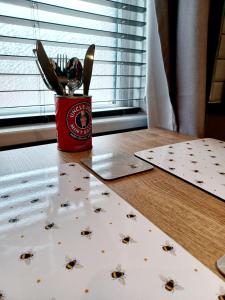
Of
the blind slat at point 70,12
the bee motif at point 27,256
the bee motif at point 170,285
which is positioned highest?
the blind slat at point 70,12

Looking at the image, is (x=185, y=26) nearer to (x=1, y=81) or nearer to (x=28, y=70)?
(x=28, y=70)

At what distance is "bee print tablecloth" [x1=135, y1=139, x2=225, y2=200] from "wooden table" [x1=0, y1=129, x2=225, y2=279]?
22mm

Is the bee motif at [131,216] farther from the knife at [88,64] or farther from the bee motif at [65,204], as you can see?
the knife at [88,64]

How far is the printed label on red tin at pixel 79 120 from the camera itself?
602mm

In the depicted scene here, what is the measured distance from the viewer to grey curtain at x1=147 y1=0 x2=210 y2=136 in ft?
2.83

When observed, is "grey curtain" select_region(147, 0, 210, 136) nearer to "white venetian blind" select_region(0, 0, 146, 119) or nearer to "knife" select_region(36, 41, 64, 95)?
"white venetian blind" select_region(0, 0, 146, 119)

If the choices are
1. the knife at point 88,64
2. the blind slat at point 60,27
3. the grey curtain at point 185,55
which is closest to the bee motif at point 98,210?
the knife at point 88,64

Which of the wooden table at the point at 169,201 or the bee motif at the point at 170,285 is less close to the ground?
the wooden table at the point at 169,201

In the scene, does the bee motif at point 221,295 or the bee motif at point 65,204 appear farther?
the bee motif at point 65,204

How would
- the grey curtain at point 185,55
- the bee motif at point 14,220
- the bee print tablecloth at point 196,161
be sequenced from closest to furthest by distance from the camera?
1. the bee motif at point 14,220
2. the bee print tablecloth at point 196,161
3. the grey curtain at point 185,55

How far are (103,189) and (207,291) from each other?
242mm

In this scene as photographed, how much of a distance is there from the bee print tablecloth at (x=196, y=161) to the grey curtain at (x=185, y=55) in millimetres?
244

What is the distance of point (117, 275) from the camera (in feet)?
0.85

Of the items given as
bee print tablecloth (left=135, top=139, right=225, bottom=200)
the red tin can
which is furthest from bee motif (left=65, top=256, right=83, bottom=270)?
the red tin can
